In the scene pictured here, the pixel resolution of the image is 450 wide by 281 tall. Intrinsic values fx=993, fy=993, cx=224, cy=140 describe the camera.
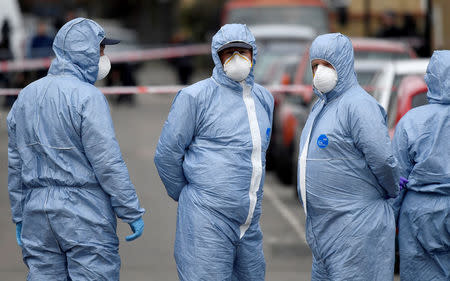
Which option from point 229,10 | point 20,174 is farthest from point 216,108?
point 229,10

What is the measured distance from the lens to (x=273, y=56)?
17.9 m

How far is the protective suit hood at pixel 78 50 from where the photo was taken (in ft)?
18.2

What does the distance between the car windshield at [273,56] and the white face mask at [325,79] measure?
9.18 m

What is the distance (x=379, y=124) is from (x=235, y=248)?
43.1 inches

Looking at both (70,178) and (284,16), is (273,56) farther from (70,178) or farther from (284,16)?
(70,178)

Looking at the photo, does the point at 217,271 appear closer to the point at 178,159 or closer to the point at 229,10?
the point at 178,159

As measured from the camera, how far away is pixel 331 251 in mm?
5465

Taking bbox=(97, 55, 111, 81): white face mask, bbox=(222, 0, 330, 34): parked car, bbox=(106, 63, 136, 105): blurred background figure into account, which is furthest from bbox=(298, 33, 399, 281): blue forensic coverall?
bbox=(106, 63, 136, 105): blurred background figure

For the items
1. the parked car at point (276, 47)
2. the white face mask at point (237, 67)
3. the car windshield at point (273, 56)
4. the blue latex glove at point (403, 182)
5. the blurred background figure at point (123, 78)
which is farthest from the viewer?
the blurred background figure at point (123, 78)

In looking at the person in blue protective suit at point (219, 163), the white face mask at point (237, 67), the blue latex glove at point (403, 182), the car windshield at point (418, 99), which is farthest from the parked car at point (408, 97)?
the white face mask at point (237, 67)

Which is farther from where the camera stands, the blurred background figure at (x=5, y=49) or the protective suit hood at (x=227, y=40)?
the blurred background figure at (x=5, y=49)

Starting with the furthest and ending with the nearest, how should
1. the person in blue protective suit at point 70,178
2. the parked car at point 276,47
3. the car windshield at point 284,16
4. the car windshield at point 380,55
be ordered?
the car windshield at point 284,16 → the parked car at point 276,47 → the car windshield at point 380,55 → the person in blue protective suit at point 70,178

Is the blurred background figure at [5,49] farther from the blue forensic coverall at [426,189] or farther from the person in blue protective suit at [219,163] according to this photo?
the blue forensic coverall at [426,189]

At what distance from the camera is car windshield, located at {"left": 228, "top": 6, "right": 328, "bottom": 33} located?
2353 centimetres
